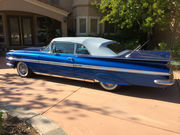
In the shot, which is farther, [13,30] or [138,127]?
[13,30]

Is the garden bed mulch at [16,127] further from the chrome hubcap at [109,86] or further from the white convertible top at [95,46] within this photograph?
the white convertible top at [95,46]

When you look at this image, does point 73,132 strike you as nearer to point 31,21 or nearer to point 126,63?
point 126,63

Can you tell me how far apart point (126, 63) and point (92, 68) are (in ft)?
3.13

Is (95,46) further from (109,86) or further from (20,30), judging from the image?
(20,30)

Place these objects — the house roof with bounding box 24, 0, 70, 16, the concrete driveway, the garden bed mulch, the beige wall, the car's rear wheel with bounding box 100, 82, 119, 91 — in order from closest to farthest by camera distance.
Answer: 1. the garden bed mulch
2. the concrete driveway
3. the car's rear wheel with bounding box 100, 82, 119, 91
4. the beige wall
5. the house roof with bounding box 24, 0, 70, 16

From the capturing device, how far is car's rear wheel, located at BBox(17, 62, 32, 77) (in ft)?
19.6

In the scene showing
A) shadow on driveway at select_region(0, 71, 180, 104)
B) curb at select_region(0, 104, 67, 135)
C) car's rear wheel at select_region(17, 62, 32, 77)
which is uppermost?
car's rear wheel at select_region(17, 62, 32, 77)

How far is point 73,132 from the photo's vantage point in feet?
9.86

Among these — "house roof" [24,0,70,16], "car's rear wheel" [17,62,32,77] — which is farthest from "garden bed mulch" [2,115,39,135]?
"house roof" [24,0,70,16]

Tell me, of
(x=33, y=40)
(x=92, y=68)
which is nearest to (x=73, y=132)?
(x=92, y=68)

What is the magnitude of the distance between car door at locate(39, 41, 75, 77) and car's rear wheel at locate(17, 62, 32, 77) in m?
0.70

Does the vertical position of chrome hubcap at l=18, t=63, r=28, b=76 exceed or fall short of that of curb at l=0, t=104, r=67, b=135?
it exceeds it

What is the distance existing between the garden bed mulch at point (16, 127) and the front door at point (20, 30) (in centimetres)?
1130

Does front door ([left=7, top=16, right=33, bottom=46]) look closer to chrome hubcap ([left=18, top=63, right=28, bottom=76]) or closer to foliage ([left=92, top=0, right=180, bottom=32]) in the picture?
foliage ([left=92, top=0, right=180, bottom=32])
